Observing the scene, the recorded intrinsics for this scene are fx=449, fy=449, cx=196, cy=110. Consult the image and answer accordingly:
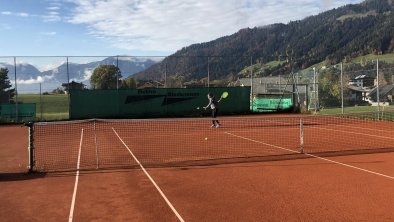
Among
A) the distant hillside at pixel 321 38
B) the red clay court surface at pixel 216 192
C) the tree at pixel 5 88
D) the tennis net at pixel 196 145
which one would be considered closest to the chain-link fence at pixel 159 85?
the tree at pixel 5 88

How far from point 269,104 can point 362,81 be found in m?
6.43

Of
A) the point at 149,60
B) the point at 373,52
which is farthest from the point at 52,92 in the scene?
the point at 373,52

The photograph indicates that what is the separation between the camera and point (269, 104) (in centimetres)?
3219

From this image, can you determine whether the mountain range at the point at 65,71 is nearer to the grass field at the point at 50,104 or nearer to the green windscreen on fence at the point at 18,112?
the grass field at the point at 50,104

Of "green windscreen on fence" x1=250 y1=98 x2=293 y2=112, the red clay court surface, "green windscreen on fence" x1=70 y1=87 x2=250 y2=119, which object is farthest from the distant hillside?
the red clay court surface

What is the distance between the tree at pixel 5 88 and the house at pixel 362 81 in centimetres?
2238

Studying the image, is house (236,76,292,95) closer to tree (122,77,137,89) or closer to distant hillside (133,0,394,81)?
tree (122,77,137,89)

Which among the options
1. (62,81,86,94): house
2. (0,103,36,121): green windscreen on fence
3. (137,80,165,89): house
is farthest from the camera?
(137,80,165,89): house

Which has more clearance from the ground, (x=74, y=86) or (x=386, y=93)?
(x=74, y=86)

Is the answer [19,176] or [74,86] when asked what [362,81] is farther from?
[19,176]

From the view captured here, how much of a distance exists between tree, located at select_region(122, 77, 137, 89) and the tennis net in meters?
11.1

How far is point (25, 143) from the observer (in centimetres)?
1647

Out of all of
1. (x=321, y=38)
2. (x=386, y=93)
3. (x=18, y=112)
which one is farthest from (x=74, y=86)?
(x=321, y=38)

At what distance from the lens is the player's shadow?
32.3ft
